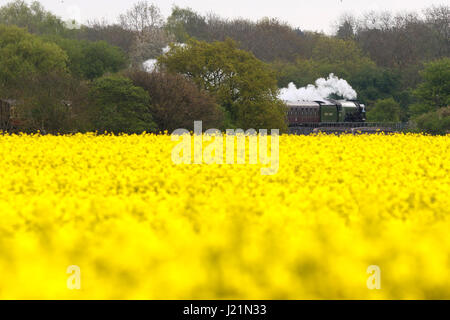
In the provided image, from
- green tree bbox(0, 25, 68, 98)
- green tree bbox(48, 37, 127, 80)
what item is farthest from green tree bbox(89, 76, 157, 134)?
green tree bbox(48, 37, 127, 80)

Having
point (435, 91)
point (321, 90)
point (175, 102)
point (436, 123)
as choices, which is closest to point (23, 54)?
point (321, 90)

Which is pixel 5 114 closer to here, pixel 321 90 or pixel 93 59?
pixel 93 59

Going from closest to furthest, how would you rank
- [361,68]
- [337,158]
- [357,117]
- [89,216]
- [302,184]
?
1. [89,216]
2. [302,184]
3. [337,158]
4. [357,117]
5. [361,68]

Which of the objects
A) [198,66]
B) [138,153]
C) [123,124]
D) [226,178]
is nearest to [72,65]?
[198,66]

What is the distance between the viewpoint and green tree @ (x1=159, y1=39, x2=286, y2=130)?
190ft

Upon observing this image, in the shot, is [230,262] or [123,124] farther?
[123,124]

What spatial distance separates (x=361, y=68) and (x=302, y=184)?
3535 inches

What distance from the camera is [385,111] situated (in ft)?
278

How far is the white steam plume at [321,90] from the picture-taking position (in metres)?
92.3

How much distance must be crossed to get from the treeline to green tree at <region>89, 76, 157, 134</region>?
0.06m

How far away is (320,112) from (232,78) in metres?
15.3

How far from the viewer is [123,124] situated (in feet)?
129
